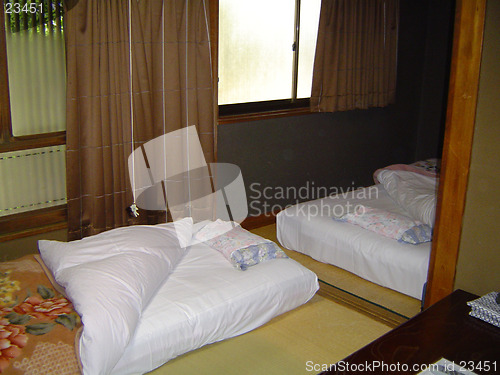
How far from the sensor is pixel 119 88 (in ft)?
10.5

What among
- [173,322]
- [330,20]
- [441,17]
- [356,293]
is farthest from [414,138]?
[173,322]

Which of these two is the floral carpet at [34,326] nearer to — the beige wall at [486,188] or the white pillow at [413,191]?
the beige wall at [486,188]

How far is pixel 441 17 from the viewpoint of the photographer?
5168mm

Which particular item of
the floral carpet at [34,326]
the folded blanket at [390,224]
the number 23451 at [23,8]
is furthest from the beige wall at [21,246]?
the folded blanket at [390,224]

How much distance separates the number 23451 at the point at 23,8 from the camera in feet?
9.21

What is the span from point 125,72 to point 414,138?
136 inches

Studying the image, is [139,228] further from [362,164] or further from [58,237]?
[362,164]

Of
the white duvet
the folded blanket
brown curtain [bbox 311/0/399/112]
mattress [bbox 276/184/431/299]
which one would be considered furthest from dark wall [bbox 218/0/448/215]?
the white duvet

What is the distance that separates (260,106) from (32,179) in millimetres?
1900

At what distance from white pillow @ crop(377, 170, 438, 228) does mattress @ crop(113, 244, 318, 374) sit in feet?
3.26

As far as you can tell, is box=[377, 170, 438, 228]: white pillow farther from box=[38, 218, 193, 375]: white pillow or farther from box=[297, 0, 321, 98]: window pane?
box=[38, 218, 193, 375]: white pillow

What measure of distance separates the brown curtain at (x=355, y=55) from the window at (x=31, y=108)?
217cm

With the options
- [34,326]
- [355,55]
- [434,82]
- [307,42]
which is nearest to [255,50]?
[307,42]

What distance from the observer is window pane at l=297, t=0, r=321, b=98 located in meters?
4.38
